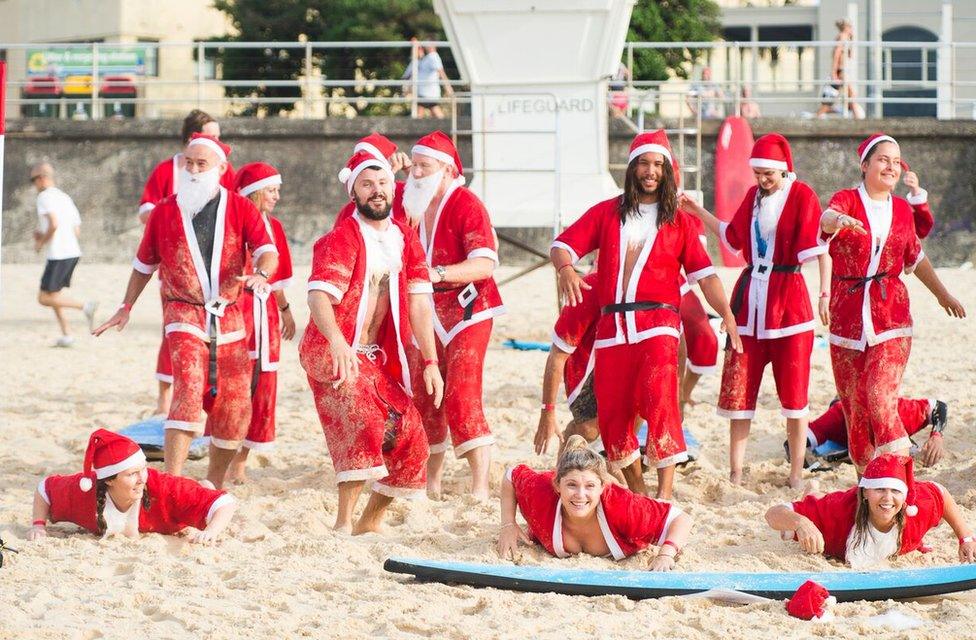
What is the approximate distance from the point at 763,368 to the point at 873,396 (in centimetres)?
60

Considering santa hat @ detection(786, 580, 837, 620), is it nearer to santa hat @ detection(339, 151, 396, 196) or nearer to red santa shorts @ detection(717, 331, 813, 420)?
red santa shorts @ detection(717, 331, 813, 420)

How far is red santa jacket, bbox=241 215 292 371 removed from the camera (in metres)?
7.76

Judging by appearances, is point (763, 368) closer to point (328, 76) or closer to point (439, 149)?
point (439, 149)

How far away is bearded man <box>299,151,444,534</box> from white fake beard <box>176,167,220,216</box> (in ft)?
2.96

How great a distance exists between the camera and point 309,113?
21.2 metres

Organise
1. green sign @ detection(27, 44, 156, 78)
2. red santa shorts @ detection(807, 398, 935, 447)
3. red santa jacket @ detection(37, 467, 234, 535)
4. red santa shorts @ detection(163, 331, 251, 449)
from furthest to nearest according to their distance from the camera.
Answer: green sign @ detection(27, 44, 156, 78), red santa shorts @ detection(807, 398, 935, 447), red santa shorts @ detection(163, 331, 251, 449), red santa jacket @ detection(37, 467, 234, 535)

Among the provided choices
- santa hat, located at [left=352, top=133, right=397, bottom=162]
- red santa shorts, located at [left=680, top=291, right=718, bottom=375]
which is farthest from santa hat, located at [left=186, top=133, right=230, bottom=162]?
red santa shorts, located at [left=680, top=291, right=718, bottom=375]

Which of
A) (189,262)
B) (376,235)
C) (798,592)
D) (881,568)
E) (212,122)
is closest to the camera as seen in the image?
(798,592)

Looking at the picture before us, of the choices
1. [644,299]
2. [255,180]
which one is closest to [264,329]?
[255,180]

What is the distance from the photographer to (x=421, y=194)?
25.8 ft

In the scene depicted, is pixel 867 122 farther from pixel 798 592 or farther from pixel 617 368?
pixel 798 592

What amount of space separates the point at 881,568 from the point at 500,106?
8251mm

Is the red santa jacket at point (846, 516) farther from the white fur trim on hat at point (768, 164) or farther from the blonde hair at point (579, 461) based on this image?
the white fur trim on hat at point (768, 164)

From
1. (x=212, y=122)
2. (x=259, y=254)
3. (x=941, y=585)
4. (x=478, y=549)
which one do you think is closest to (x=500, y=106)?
(x=212, y=122)
